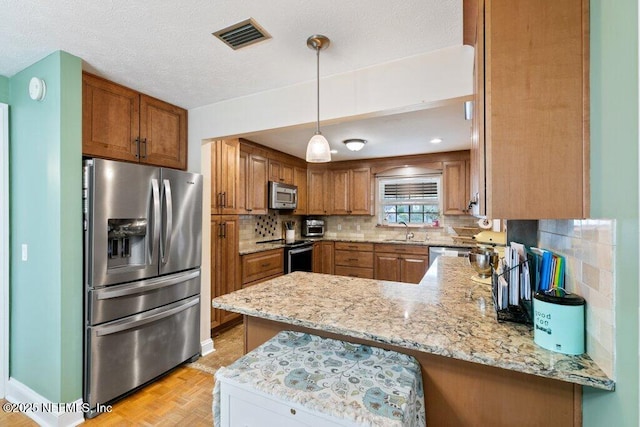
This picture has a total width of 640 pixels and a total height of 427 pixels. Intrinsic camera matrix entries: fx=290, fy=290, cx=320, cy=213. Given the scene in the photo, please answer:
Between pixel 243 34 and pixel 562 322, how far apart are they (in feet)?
6.34

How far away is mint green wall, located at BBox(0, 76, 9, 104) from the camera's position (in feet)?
7.09

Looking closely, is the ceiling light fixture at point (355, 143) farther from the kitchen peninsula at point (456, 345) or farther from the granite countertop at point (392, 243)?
the kitchen peninsula at point (456, 345)

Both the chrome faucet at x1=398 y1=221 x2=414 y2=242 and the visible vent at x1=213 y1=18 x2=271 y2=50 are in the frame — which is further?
the chrome faucet at x1=398 y1=221 x2=414 y2=242

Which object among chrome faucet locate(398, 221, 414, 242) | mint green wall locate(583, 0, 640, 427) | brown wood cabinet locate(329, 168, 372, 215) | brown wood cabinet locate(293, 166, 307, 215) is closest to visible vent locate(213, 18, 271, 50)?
mint green wall locate(583, 0, 640, 427)

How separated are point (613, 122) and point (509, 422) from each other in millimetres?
1012

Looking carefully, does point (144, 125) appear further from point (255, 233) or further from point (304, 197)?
point (304, 197)

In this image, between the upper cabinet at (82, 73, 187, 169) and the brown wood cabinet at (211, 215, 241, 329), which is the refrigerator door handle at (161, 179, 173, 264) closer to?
the upper cabinet at (82, 73, 187, 169)

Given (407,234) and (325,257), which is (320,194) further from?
(407,234)

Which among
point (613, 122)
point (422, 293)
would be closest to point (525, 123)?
point (613, 122)

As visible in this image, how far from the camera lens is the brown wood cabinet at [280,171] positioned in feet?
14.1

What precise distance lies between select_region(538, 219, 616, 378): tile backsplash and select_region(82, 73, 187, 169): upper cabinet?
2749mm

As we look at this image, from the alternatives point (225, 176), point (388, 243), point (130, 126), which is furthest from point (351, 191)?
point (130, 126)

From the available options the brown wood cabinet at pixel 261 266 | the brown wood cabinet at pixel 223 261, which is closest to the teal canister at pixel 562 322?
the brown wood cabinet at pixel 223 261

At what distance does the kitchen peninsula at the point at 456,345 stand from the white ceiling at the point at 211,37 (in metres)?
1.43
